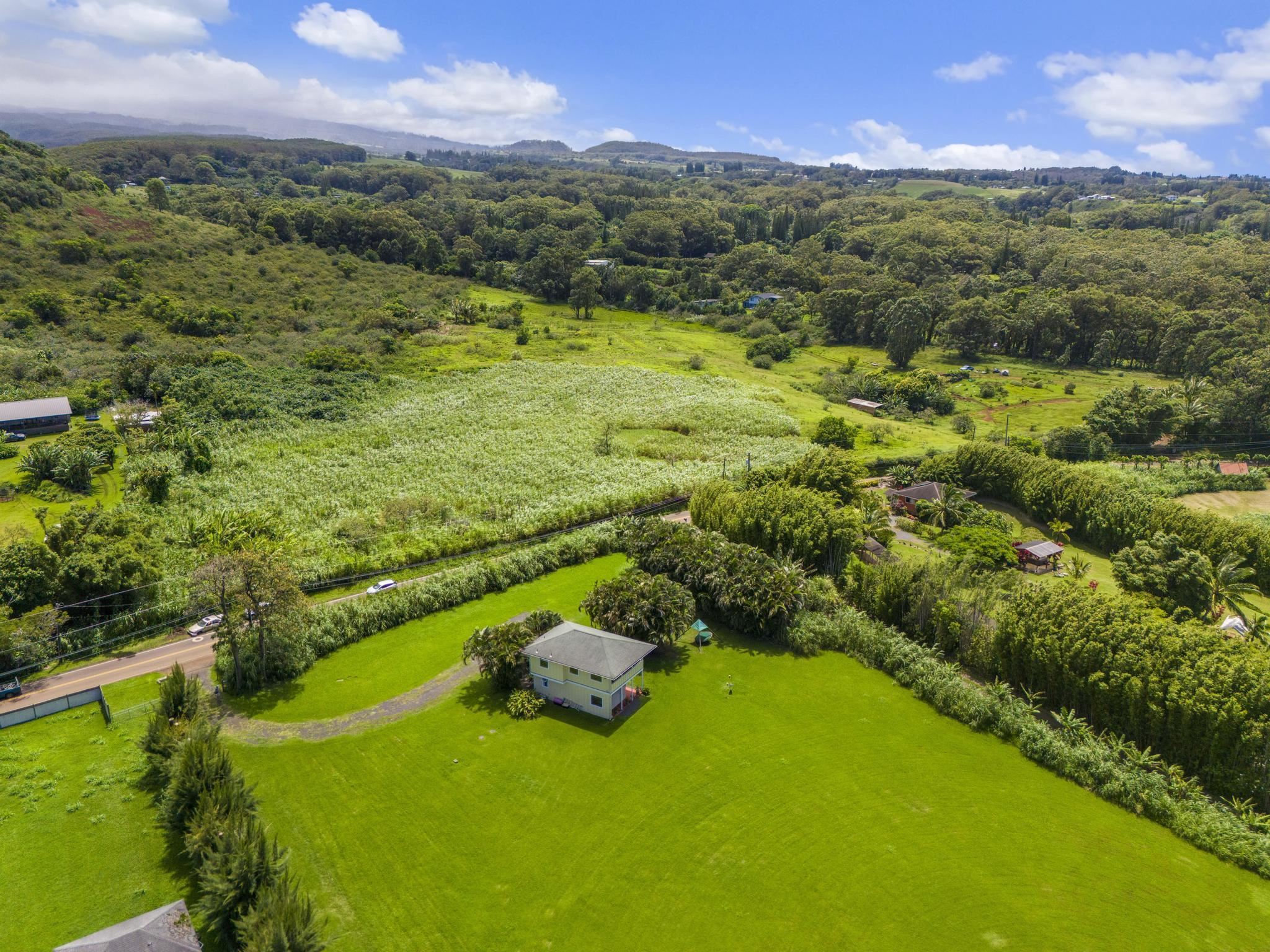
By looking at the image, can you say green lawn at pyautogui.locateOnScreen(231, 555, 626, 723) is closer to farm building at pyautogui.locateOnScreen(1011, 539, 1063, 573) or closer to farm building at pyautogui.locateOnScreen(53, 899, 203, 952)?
farm building at pyautogui.locateOnScreen(53, 899, 203, 952)

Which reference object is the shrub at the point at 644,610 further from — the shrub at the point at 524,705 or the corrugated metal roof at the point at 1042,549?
the corrugated metal roof at the point at 1042,549

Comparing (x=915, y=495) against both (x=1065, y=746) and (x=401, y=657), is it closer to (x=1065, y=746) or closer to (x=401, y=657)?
(x=1065, y=746)

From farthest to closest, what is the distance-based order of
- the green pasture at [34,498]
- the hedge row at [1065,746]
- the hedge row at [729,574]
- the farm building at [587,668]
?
the green pasture at [34,498] < the hedge row at [729,574] < the farm building at [587,668] < the hedge row at [1065,746]

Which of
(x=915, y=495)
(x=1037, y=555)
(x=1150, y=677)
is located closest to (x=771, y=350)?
(x=915, y=495)

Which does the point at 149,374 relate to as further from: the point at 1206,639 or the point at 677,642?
the point at 1206,639

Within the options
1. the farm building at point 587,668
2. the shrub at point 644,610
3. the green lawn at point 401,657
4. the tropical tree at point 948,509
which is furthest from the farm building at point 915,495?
the farm building at point 587,668

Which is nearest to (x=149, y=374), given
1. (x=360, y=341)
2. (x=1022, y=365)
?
(x=360, y=341)

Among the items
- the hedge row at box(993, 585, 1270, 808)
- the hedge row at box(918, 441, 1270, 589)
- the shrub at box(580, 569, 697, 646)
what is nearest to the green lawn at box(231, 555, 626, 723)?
the shrub at box(580, 569, 697, 646)
